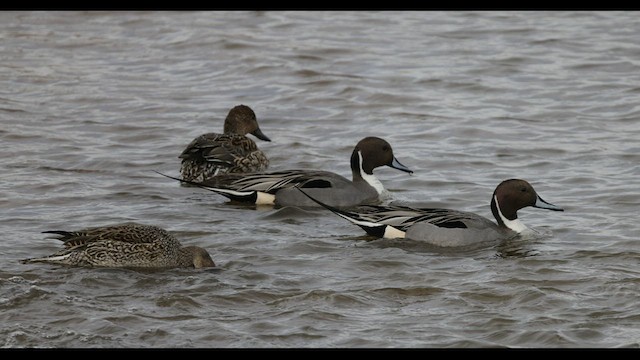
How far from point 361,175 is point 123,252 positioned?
2.98 meters

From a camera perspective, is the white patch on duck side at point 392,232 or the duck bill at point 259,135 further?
the duck bill at point 259,135

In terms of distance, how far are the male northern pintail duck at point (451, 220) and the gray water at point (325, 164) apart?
136mm

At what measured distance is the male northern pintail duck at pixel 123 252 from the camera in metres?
8.78

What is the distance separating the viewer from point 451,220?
975 cm

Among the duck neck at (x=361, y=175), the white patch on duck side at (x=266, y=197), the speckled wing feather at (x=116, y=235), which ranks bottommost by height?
the white patch on duck side at (x=266, y=197)

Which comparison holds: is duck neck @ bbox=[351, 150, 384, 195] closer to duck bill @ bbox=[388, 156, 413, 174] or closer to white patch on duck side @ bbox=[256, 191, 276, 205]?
duck bill @ bbox=[388, 156, 413, 174]

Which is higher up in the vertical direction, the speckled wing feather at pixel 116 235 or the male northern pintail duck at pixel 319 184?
the speckled wing feather at pixel 116 235

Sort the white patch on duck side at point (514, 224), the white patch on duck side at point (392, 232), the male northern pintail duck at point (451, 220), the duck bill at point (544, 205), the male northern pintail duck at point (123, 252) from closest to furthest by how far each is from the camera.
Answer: the male northern pintail duck at point (123, 252), the male northern pintail duck at point (451, 220), the white patch on duck side at point (392, 232), the white patch on duck side at point (514, 224), the duck bill at point (544, 205)

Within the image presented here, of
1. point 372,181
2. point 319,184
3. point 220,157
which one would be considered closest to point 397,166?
point 372,181

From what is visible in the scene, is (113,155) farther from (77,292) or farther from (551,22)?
(551,22)

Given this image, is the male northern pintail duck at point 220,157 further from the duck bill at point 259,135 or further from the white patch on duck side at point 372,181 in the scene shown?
the white patch on duck side at point 372,181

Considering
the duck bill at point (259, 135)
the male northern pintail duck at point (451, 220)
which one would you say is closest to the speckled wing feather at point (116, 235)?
the male northern pintail duck at point (451, 220)

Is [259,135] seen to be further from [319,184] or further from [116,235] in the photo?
[116,235]

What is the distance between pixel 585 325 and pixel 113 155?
5.81m
